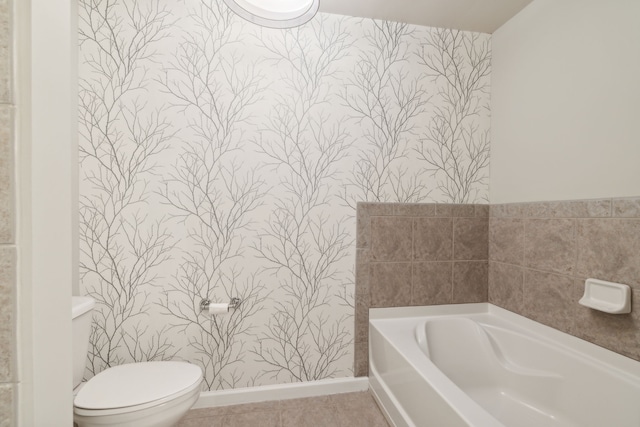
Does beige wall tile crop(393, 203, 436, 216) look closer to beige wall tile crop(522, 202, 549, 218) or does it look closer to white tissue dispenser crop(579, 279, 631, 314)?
beige wall tile crop(522, 202, 549, 218)

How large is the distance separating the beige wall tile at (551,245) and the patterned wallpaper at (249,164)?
17.8 inches

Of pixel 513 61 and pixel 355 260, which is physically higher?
pixel 513 61

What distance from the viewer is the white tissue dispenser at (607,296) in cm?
117

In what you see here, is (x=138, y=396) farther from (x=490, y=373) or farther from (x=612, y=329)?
(x=612, y=329)

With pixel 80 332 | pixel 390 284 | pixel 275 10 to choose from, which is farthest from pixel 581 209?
pixel 80 332

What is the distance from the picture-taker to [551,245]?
1523mm

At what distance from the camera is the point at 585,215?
1.36 meters

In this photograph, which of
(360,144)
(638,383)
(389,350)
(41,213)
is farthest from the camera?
(360,144)

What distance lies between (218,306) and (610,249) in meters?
1.88

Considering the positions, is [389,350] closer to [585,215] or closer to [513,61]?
[585,215]

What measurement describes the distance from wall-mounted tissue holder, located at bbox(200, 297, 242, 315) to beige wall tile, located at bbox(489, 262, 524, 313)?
1.65 meters

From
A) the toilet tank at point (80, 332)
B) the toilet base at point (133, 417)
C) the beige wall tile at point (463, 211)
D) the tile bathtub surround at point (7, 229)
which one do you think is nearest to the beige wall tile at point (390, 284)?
the beige wall tile at point (463, 211)

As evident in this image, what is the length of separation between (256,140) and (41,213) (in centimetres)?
133

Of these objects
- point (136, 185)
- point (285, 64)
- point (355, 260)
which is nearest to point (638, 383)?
point (355, 260)
